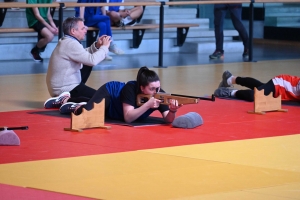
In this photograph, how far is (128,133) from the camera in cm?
710

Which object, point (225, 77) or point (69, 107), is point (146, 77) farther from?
point (225, 77)

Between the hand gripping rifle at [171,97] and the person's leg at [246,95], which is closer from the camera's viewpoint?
the hand gripping rifle at [171,97]

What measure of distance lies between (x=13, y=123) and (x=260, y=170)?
2.99 m

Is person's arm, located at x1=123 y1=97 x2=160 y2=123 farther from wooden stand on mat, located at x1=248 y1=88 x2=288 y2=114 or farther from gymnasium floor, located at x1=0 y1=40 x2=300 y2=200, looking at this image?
wooden stand on mat, located at x1=248 y1=88 x2=288 y2=114

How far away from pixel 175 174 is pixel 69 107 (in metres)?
2.83

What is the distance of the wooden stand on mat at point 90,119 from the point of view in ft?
23.4

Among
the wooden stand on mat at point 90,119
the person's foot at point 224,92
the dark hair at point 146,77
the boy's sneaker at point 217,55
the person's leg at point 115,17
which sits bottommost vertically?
the boy's sneaker at point 217,55

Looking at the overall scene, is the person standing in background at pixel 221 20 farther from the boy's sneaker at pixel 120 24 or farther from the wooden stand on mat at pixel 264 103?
the wooden stand on mat at pixel 264 103

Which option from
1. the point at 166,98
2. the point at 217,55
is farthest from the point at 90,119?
the point at 217,55

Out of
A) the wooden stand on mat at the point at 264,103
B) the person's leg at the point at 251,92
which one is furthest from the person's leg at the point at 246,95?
the wooden stand on mat at the point at 264,103

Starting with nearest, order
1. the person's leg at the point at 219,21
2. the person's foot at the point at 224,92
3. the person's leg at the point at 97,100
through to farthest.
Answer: the person's leg at the point at 97,100 → the person's foot at the point at 224,92 → the person's leg at the point at 219,21

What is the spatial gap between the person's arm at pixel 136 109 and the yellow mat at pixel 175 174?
2.70ft

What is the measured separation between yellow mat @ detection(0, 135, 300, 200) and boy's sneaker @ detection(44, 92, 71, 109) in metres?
2.38

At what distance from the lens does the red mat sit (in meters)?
6.28
